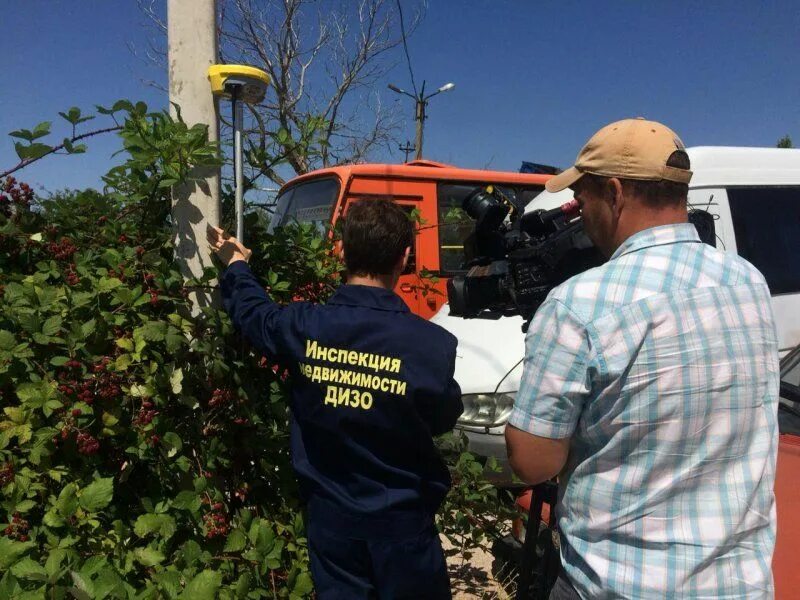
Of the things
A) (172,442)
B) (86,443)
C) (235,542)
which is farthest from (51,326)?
(235,542)

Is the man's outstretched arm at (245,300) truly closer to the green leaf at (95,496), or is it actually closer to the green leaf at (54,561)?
the green leaf at (95,496)

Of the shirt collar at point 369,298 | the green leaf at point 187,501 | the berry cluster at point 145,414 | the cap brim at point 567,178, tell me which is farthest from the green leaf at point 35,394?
the cap brim at point 567,178

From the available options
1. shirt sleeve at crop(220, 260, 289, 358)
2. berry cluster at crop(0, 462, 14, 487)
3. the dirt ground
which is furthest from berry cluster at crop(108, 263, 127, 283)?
the dirt ground

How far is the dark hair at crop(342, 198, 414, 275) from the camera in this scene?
1.83 meters

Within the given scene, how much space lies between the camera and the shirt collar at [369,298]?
180cm

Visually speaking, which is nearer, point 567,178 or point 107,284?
point 567,178

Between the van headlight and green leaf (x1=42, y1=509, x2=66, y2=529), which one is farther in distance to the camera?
the van headlight

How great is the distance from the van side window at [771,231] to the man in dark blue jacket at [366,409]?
12.9ft

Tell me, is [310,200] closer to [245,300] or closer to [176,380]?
[245,300]

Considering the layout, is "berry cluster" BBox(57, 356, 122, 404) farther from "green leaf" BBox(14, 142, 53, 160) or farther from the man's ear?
the man's ear

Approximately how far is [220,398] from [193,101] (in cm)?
94

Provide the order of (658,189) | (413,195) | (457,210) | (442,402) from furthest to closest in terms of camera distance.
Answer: (413,195) < (457,210) < (442,402) < (658,189)

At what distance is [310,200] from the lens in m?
6.53

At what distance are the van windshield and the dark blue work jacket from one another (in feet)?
13.9
